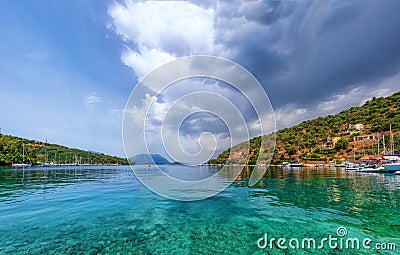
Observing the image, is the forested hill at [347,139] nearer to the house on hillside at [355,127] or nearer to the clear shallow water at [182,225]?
the house on hillside at [355,127]

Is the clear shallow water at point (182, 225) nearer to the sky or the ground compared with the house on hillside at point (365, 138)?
nearer to the ground

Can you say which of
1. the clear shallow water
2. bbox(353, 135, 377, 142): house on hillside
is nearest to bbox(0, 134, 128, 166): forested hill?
the clear shallow water

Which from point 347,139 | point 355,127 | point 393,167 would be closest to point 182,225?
point 393,167

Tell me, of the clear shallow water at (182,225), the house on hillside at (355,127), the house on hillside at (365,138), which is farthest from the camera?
the house on hillside at (355,127)

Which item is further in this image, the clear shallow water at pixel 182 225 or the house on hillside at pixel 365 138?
the house on hillside at pixel 365 138

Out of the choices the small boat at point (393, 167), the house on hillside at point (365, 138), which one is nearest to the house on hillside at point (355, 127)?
the house on hillside at point (365, 138)

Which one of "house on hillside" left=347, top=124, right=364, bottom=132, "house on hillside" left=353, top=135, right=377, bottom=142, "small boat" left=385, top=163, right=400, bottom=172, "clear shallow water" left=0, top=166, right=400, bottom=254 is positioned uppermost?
"house on hillside" left=347, top=124, right=364, bottom=132

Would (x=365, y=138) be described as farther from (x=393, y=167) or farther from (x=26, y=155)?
(x=26, y=155)

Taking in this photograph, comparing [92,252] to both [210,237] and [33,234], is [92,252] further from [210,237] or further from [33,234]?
[210,237]

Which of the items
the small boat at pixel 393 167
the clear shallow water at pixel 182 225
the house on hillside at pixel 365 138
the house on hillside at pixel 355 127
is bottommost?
the small boat at pixel 393 167

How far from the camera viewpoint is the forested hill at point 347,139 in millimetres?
74750

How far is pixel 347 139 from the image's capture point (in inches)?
3455

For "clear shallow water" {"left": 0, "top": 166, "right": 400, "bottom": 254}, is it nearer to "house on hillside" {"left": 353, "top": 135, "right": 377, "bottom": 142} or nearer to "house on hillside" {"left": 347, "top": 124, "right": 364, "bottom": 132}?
"house on hillside" {"left": 353, "top": 135, "right": 377, "bottom": 142}

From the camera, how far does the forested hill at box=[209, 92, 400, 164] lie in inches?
2943
